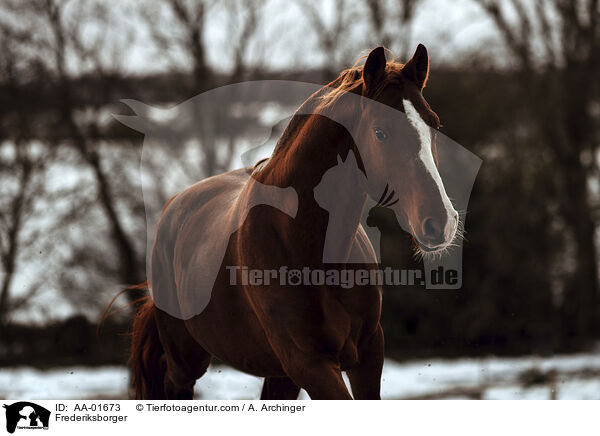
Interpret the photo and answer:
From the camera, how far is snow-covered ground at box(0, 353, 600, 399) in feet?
18.1

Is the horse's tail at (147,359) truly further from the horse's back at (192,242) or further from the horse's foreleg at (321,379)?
the horse's foreleg at (321,379)

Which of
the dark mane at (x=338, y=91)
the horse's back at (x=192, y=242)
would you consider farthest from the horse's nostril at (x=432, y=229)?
the horse's back at (x=192, y=242)

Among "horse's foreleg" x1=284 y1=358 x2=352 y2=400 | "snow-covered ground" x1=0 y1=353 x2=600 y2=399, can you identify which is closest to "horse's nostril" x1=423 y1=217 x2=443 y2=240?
"horse's foreleg" x1=284 y1=358 x2=352 y2=400

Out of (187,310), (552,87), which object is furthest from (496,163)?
(187,310)

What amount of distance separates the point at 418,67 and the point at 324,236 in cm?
75

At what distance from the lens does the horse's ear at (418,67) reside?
7.72ft

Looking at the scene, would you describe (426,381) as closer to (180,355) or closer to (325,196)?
(180,355)

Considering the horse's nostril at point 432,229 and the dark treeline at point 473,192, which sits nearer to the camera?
the horse's nostril at point 432,229

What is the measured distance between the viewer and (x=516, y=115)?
10.6 metres

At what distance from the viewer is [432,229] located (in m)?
2.08

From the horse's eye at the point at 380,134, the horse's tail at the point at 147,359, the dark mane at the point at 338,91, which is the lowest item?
the horse's tail at the point at 147,359

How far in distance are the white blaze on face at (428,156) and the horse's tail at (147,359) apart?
89.0 inches

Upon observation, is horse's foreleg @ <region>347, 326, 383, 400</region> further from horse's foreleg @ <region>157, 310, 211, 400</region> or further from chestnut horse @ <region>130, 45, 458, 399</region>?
horse's foreleg @ <region>157, 310, 211, 400</region>

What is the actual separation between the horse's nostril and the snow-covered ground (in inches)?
120
